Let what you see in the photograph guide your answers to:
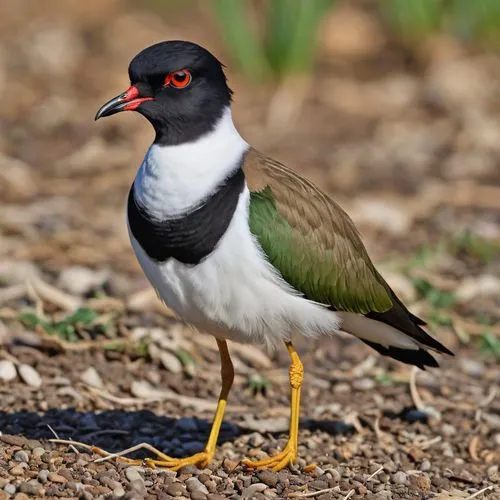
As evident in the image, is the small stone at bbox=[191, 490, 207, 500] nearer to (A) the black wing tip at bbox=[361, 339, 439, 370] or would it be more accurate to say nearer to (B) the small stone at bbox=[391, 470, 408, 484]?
(B) the small stone at bbox=[391, 470, 408, 484]

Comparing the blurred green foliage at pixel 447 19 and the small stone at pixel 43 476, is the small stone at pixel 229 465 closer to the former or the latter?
the small stone at pixel 43 476

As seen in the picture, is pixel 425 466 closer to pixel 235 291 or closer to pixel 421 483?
pixel 421 483

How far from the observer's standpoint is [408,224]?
8.66m

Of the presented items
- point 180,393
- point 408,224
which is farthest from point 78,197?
point 180,393

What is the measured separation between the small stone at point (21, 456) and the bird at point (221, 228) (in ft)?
1.69

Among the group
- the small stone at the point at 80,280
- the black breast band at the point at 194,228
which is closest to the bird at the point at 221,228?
the black breast band at the point at 194,228

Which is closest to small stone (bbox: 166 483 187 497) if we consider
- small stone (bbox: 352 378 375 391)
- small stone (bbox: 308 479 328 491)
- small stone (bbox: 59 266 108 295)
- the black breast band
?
small stone (bbox: 308 479 328 491)

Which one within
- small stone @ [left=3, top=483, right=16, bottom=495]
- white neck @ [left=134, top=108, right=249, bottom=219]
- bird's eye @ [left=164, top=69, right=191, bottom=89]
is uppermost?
bird's eye @ [left=164, top=69, right=191, bottom=89]

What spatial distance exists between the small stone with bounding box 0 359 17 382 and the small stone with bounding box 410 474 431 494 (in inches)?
79.8

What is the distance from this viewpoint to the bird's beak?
4.70 meters

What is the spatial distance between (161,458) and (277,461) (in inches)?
20.2

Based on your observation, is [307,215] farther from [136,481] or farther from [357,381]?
[357,381]

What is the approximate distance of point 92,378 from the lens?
587cm

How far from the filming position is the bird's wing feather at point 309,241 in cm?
465
